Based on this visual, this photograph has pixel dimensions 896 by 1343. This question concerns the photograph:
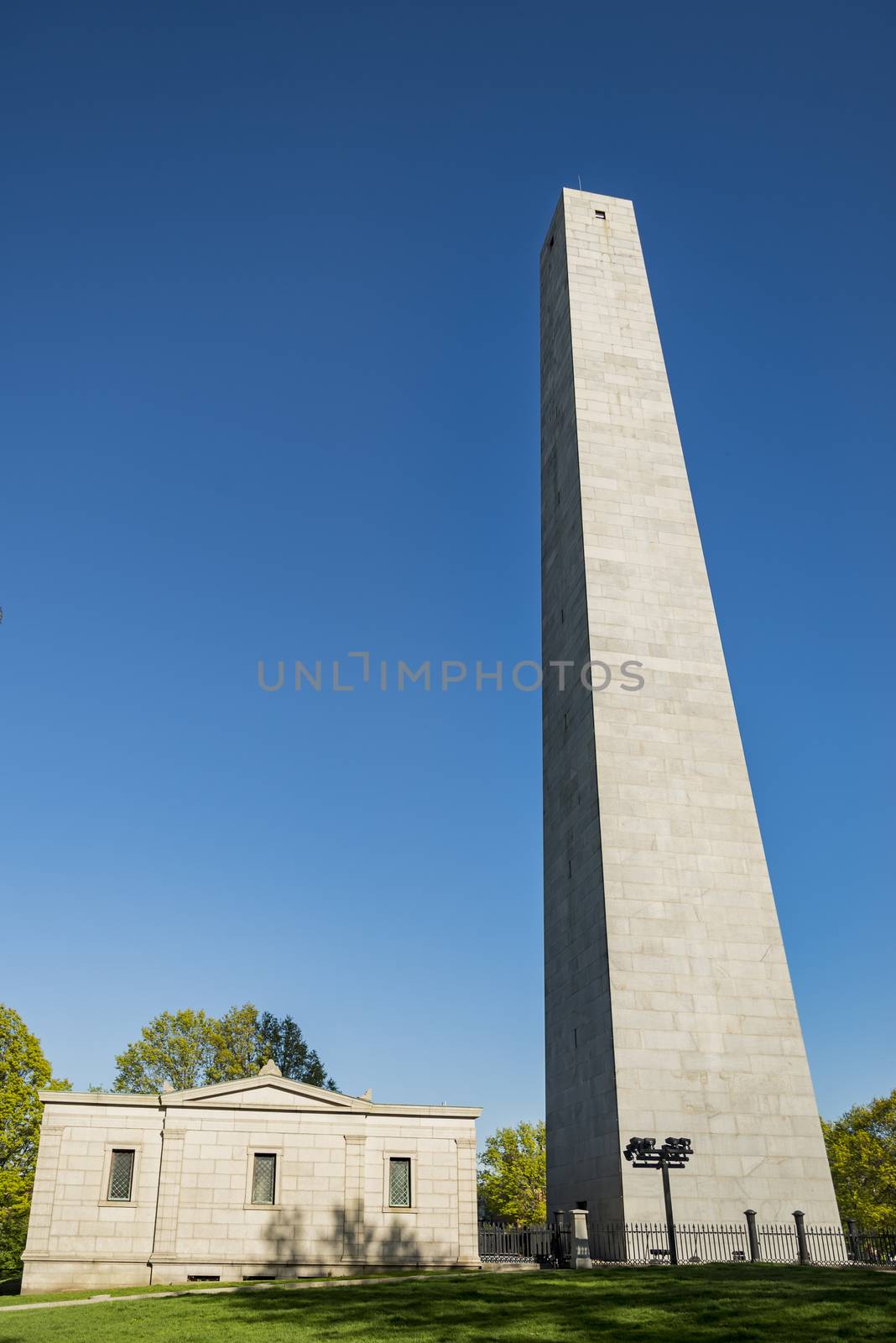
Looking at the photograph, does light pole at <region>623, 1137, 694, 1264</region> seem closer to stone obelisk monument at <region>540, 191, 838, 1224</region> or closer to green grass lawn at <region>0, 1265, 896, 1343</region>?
stone obelisk monument at <region>540, 191, 838, 1224</region>

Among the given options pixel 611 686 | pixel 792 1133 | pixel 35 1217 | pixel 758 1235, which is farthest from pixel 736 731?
pixel 35 1217

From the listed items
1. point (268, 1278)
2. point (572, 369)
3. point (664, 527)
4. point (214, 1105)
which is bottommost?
point (268, 1278)

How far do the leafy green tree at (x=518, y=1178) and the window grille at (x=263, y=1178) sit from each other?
70475mm

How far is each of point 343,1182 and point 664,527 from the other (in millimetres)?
30544

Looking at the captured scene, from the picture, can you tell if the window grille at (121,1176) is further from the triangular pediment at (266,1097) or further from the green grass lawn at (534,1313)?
the green grass lawn at (534,1313)

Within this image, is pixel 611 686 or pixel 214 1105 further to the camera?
pixel 611 686

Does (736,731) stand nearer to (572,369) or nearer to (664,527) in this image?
(664,527)

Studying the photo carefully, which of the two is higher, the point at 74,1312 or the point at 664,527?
the point at 664,527

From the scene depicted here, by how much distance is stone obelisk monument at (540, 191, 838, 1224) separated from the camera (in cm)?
3416

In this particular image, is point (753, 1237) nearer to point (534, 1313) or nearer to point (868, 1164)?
point (534, 1313)

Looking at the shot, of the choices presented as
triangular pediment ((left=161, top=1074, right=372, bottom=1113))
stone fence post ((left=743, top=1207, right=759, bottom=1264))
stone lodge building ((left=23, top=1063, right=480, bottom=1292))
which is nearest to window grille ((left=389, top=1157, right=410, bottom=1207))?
stone lodge building ((left=23, top=1063, right=480, bottom=1292))

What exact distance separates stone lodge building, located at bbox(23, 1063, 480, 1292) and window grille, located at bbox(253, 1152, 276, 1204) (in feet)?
0.13

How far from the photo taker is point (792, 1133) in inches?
1361

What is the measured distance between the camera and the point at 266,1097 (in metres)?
32.7
